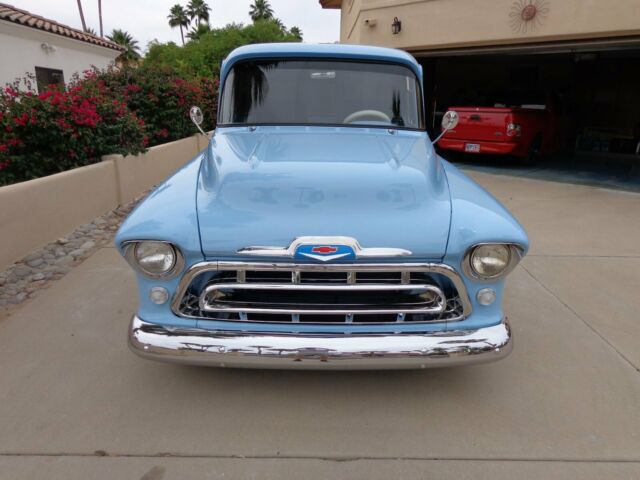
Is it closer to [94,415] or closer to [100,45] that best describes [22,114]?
[94,415]

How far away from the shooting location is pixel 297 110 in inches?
144

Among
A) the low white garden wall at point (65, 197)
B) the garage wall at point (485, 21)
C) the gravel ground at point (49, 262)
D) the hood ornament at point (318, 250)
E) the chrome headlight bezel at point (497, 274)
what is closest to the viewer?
the hood ornament at point (318, 250)

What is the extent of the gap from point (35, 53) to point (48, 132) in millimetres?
11431

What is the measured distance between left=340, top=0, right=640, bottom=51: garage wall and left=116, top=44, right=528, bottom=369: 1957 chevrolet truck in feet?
23.9

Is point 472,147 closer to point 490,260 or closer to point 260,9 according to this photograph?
point 490,260

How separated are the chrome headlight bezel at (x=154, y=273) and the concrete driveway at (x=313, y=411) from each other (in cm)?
80

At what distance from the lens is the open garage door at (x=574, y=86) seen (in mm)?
13695

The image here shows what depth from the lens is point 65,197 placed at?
534 centimetres

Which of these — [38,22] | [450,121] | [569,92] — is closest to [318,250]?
[450,121]

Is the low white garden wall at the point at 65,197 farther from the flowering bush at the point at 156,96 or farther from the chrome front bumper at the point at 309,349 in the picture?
the chrome front bumper at the point at 309,349

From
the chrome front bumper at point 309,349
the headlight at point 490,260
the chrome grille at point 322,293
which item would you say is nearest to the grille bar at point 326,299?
the chrome grille at point 322,293

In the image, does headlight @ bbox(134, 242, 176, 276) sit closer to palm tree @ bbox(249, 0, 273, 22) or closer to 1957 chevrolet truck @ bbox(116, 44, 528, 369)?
1957 chevrolet truck @ bbox(116, 44, 528, 369)

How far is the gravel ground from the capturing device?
3971mm

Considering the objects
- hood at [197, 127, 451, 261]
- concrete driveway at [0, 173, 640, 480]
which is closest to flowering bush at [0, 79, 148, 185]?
concrete driveway at [0, 173, 640, 480]
